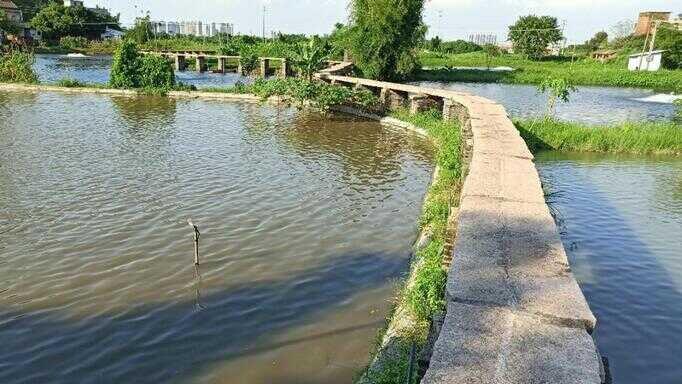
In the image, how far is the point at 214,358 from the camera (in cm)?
564

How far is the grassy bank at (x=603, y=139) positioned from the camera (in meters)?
17.2

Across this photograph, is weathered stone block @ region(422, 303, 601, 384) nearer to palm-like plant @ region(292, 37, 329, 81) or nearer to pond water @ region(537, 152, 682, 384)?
pond water @ region(537, 152, 682, 384)

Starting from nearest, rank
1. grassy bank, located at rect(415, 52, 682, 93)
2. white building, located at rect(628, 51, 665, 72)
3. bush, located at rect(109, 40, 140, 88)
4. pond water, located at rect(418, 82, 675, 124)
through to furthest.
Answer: pond water, located at rect(418, 82, 675, 124), bush, located at rect(109, 40, 140, 88), grassy bank, located at rect(415, 52, 682, 93), white building, located at rect(628, 51, 665, 72)

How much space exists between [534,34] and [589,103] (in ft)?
155

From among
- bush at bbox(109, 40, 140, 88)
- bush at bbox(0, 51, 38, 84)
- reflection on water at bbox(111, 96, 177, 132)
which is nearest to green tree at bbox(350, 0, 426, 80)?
bush at bbox(109, 40, 140, 88)

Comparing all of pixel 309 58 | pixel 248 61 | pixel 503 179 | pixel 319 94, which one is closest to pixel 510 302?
pixel 503 179

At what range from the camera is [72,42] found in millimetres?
76938

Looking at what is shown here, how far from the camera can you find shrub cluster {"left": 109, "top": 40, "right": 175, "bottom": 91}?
27312 millimetres

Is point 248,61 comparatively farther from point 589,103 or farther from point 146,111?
point 589,103

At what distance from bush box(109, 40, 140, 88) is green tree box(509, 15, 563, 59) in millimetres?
59447

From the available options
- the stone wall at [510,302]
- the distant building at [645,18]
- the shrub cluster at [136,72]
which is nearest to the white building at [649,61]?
the distant building at [645,18]

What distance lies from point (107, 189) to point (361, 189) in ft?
18.4

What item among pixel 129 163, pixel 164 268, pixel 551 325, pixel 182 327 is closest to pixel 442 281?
pixel 551 325

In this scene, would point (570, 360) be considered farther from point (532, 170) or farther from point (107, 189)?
point (107, 189)
